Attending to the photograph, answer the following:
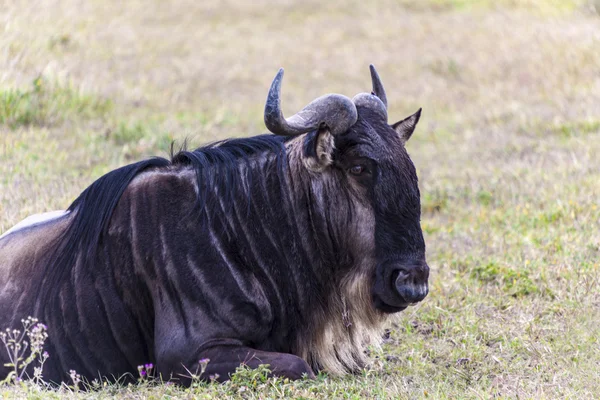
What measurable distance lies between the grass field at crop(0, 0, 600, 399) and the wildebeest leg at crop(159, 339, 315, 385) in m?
0.09

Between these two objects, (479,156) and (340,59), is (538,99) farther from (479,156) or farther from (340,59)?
(340,59)

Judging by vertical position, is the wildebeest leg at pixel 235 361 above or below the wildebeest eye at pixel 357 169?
below

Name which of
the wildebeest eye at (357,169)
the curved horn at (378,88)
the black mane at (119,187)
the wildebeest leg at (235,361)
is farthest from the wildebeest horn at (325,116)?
the wildebeest leg at (235,361)

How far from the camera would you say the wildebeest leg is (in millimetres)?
4559

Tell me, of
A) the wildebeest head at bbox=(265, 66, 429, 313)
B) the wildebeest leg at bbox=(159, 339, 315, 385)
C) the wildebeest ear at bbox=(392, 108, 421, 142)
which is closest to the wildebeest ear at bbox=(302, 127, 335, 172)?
the wildebeest head at bbox=(265, 66, 429, 313)

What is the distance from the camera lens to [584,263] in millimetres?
6461

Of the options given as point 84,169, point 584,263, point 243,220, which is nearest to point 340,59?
point 84,169

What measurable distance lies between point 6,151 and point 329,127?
4760 millimetres

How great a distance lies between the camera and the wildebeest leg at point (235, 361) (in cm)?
456

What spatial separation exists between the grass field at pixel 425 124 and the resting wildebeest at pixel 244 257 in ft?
1.01

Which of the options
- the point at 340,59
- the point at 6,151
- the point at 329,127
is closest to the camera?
the point at 329,127

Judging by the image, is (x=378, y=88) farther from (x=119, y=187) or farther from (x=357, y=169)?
(x=119, y=187)

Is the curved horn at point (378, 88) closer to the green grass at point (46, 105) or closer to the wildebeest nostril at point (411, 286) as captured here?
the wildebeest nostril at point (411, 286)

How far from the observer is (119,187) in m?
5.05
